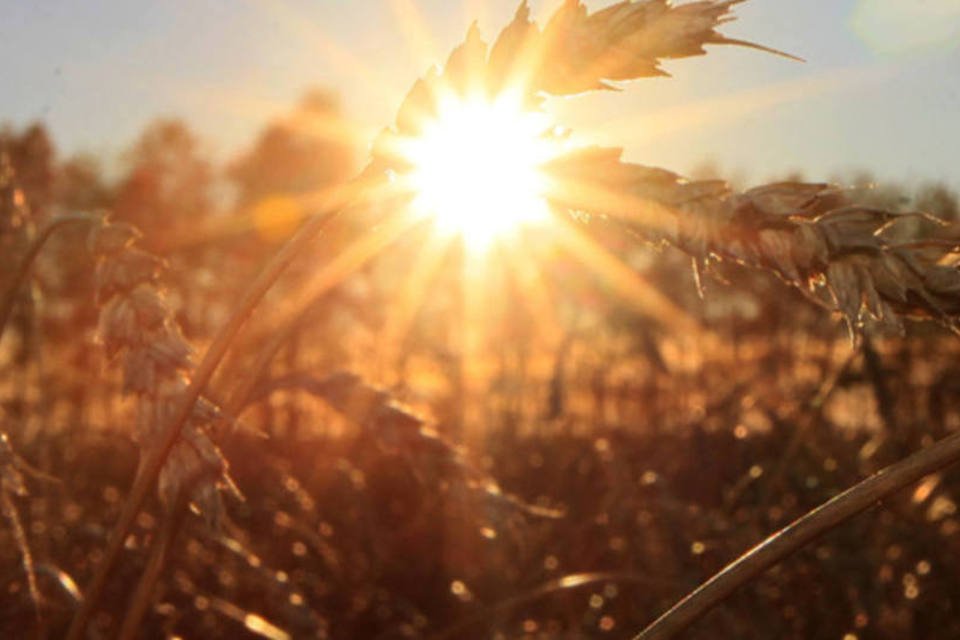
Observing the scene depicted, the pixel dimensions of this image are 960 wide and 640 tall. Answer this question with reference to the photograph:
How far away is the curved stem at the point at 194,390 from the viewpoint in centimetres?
105

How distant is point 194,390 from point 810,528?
61 cm

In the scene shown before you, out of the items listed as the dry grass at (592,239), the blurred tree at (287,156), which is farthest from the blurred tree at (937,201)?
the blurred tree at (287,156)

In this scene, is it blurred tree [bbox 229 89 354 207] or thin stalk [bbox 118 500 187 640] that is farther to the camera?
blurred tree [bbox 229 89 354 207]

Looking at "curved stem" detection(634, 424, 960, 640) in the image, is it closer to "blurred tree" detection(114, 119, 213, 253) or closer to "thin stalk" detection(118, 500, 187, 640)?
"thin stalk" detection(118, 500, 187, 640)

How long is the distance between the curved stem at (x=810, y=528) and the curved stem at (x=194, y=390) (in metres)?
0.48

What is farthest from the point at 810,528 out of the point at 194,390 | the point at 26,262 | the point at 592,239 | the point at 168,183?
the point at 168,183

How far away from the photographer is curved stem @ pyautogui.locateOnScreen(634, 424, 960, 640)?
0.79 metres

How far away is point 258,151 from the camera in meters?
22.0

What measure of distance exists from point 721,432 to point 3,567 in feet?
7.42

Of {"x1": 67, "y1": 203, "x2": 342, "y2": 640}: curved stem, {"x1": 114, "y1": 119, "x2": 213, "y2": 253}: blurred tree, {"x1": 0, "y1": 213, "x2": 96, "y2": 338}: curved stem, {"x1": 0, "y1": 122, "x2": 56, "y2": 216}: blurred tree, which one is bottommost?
{"x1": 67, "y1": 203, "x2": 342, "y2": 640}: curved stem

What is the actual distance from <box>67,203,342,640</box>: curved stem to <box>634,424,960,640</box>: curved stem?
19.0 inches

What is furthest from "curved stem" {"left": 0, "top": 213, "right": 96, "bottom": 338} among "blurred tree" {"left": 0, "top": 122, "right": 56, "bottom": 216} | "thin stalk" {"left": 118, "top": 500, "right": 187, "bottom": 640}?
"blurred tree" {"left": 0, "top": 122, "right": 56, "bottom": 216}

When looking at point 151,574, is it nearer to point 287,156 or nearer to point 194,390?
point 194,390

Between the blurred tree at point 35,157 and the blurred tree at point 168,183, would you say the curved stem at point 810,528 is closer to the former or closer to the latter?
the blurred tree at point 35,157
